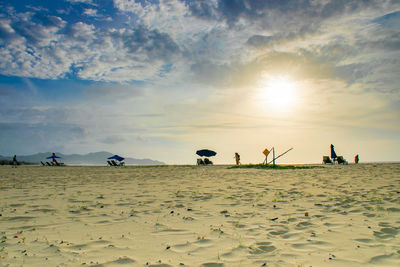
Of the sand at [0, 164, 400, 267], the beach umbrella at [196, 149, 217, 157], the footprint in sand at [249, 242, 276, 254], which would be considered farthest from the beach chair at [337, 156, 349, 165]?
the footprint in sand at [249, 242, 276, 254]

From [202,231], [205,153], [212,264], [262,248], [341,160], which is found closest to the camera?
[212,264]

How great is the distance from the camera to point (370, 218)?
5605mm

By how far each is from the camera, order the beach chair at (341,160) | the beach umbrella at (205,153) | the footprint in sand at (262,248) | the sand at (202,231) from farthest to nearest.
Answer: the beach umbrella at (205,153)
the beach chair at (341,160)
the footprint in sand at (262,248)
the sand at (202,231)

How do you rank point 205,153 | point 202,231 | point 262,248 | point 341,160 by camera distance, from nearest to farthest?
1. point 262,248
2. point 202,231
3. point 341,160
4. point 205,153

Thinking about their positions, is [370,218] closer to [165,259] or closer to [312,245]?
[312,245]

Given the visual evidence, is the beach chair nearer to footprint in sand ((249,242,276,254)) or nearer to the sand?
the sand

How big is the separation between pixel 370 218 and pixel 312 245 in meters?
2.49

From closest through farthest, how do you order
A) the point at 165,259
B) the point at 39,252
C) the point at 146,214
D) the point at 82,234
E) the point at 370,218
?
the point at 165,259
the point at 39,252
the point at 82,234
the point at 370,218
the point at 146,214

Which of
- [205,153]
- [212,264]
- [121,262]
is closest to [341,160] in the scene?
[205,153]

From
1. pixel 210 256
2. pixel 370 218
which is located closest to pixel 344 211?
pixel 370 218

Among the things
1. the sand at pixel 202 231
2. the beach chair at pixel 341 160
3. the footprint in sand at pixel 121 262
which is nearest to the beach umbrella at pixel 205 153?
the beach chair at pixel 341 160

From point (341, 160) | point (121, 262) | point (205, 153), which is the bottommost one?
point (121, 262)

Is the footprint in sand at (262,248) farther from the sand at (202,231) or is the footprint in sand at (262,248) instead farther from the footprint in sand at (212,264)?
the footprint in sand at (212,264)

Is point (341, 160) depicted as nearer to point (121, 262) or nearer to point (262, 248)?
point (262, 248)
